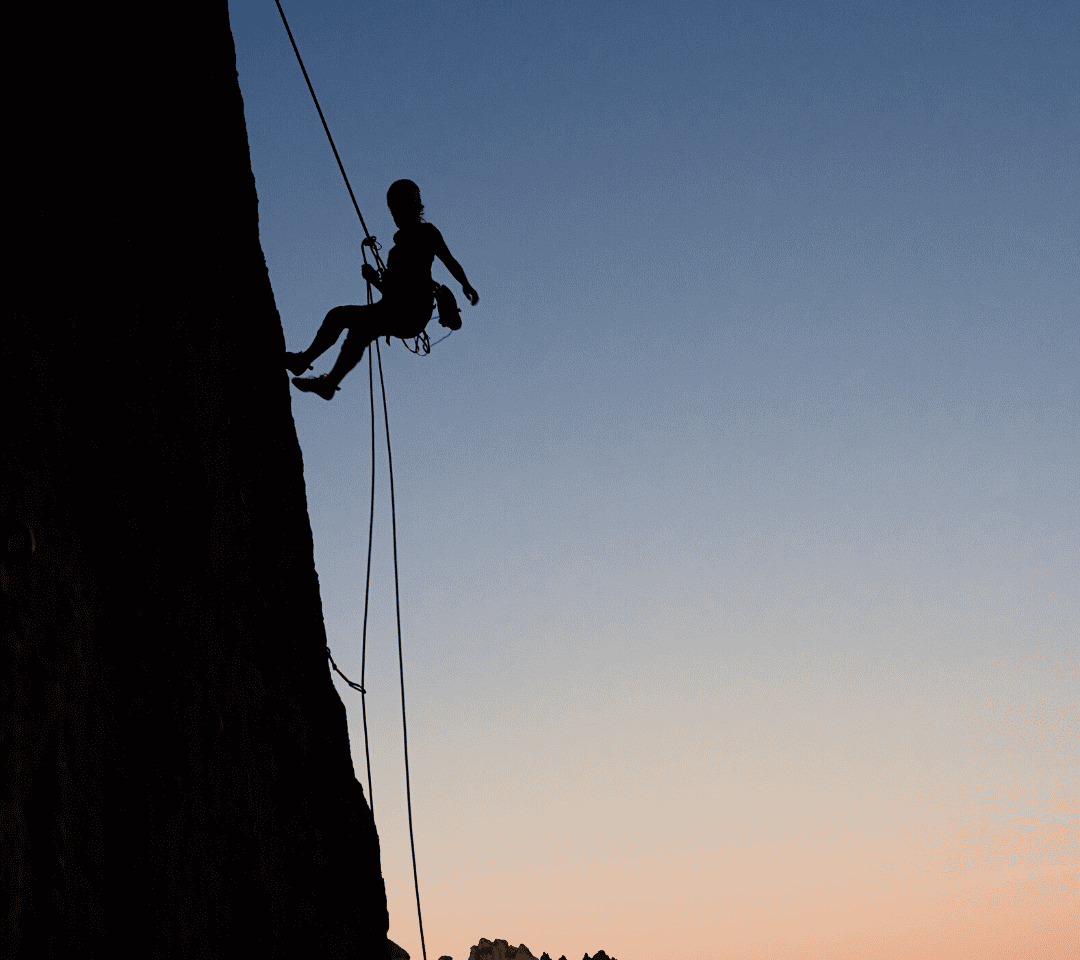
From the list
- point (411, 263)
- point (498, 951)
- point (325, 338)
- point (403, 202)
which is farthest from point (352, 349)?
point (498, 951)

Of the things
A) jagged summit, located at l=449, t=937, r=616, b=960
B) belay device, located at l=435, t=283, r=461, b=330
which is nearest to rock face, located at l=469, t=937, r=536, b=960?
jagged summit, located at l=449, t=937, r=616, b=960

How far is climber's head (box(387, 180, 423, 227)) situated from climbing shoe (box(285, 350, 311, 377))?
1.09 meters

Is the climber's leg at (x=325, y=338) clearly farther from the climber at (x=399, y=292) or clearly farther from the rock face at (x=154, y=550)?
the rock face at (x=154, y=550)

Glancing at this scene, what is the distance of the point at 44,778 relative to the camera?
8.98ft

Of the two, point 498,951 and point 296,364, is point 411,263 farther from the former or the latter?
point 498,951

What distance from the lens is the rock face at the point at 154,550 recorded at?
2.88m

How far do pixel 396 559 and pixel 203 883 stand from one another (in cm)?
377

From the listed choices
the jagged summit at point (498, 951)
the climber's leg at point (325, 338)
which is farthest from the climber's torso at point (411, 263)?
the jagged summit at point (498, 951)

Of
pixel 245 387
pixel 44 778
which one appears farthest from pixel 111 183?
pixel 44 778

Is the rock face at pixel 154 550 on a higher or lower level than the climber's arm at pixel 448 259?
lower

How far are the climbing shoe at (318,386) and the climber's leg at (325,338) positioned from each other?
6cm

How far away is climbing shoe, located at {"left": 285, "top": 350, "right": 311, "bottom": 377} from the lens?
5977mm

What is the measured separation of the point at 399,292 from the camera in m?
6.54

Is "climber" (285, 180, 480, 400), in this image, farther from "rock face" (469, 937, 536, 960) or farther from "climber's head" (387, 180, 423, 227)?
"rock face" (469, 937, 536, 960)
